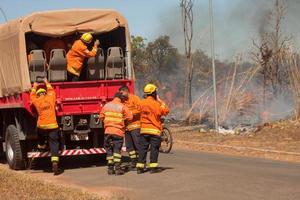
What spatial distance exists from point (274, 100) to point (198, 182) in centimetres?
1355

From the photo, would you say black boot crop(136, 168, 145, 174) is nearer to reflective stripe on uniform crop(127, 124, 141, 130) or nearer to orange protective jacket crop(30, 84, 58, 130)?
reflective stripe on uniform crop(127, 124, 141, 130)

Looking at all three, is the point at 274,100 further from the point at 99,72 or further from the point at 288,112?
the point at 99,72

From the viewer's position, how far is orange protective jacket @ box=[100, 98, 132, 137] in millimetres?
11672

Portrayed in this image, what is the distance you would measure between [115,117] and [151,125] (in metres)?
0.75

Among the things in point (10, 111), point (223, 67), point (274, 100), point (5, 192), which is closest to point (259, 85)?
point (274, 100)

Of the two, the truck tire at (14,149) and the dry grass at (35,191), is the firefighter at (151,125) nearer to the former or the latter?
the dry grass at (35,191)

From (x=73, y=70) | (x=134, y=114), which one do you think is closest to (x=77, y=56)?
(x=73, y=70)

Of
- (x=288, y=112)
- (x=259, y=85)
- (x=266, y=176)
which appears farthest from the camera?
(x=259, y=85)

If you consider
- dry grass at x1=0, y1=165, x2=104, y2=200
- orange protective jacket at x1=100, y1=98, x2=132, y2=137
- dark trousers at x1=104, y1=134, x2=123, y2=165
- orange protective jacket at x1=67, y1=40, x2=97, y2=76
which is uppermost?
orange protective jacket at x1=67, y1=40, x2=97, y2=76

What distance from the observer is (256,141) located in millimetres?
18328

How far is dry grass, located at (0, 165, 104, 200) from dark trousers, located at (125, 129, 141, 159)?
2087mm

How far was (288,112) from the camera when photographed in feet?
72.1

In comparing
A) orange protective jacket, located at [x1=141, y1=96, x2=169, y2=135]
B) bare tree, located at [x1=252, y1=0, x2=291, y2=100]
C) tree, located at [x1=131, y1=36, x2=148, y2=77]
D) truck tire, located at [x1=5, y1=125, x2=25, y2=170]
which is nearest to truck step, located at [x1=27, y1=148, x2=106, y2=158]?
truck tire, located at [x1=5, y1=125, x2=25, y2=170]

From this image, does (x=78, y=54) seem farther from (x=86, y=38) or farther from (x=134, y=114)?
(x=134, y=114)
